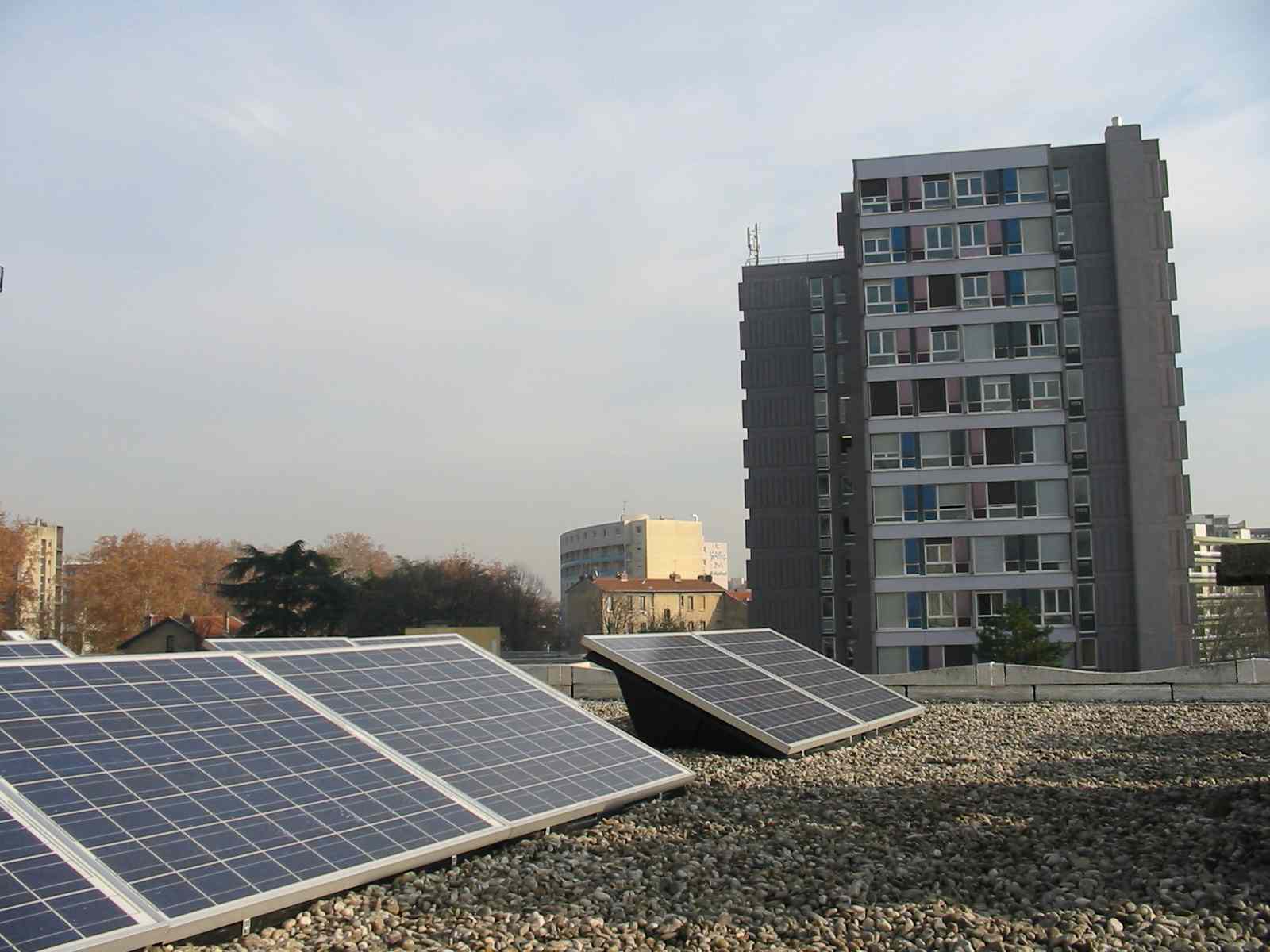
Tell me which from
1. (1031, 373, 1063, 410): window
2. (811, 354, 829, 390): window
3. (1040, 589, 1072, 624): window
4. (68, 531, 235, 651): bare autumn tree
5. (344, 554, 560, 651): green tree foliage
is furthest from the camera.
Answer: (68, 531, 235, 651): bare autumn tree

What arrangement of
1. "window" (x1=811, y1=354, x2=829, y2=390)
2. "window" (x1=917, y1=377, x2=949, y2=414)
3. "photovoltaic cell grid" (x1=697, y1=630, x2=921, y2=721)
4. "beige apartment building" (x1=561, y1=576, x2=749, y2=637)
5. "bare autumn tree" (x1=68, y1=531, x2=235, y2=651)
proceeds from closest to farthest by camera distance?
"photovoltaic cell grid" (x1=697, y1=630, x2=921, y2=721) < "window" (x1=917, y1=377, x2=949, y2=414) < "window" (x1=811, y1=354, x2=829, y2=390) < "bare autumn tree" (x1=68, y1=531, x2=235, y2=651) < "beige apartment building" (x1=561, y1=576, x2=749, y2=637)

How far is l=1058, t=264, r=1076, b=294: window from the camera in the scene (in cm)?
5231

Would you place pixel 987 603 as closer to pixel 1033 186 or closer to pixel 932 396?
pixel 932 396

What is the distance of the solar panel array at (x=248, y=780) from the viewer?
23.6 ft

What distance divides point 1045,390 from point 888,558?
9.95 meters

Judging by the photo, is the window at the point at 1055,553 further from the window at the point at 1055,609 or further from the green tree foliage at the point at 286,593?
the green tree foliage at the point at 286,593

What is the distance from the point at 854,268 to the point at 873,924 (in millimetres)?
50129

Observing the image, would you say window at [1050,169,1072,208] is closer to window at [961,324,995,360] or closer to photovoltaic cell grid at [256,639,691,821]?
window at [961,324,995,360]

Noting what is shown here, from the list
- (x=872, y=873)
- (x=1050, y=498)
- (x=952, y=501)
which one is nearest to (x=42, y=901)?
(x=872, y=873)

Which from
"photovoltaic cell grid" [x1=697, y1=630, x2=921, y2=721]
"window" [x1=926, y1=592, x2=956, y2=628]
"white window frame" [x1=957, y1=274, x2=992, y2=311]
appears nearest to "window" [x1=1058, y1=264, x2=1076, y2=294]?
"white window frame" [x1=957, y1=274, x2=992, y2=311]

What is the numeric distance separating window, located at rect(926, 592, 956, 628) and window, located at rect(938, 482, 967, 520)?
3404 mm

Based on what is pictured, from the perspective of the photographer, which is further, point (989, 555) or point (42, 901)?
point (989, 555)

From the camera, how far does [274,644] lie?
14438 millimetres

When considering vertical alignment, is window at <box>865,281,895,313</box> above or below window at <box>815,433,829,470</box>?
above
